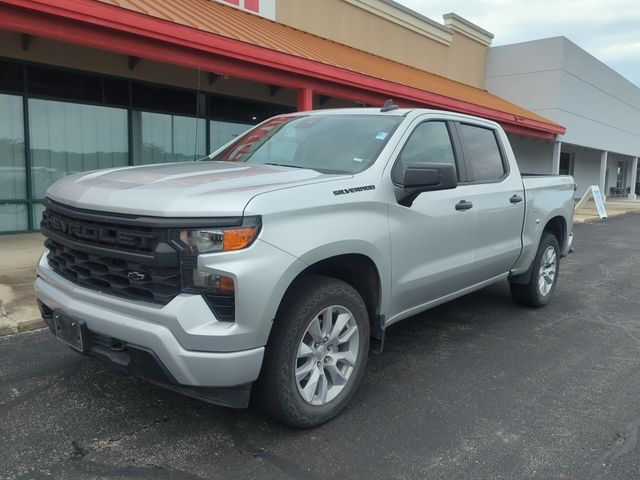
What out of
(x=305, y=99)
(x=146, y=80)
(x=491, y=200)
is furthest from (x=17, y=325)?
(x=146, y=80)

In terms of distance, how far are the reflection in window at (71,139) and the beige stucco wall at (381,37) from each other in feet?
17.4

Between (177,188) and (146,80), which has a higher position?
(146,80)

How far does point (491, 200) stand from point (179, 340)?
3085 millimetres

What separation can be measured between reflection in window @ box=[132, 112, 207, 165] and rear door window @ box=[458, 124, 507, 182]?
7.26m

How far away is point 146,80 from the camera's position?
11.1 m

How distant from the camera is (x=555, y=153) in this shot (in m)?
22.9

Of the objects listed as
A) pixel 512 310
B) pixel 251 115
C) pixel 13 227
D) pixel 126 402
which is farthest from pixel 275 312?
pixel 251 115

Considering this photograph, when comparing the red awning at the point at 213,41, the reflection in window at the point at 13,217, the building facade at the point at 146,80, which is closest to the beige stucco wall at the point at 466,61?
the building facade at the point at 146,80

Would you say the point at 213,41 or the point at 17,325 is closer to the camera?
the point at 17,325

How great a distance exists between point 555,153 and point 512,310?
63.2 feet

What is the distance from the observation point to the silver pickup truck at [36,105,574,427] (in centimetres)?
261

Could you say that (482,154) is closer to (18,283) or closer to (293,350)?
(293,350)

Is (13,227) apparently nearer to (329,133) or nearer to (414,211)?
(329,133)

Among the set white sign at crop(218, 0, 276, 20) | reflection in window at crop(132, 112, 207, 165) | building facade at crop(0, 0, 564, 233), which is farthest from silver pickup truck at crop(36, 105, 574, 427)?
white sign at crop(218, 0, 276, 20)
